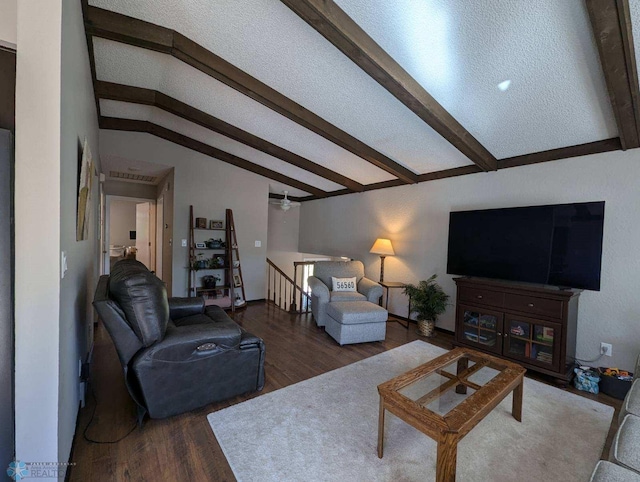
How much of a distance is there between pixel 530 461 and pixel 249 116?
3.94m

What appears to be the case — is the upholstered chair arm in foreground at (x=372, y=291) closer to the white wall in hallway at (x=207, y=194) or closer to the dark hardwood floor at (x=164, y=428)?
the dark hardwood floor at (x=164, y=428)

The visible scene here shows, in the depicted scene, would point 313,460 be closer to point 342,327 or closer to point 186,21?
point 342,327

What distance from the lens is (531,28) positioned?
1712mm

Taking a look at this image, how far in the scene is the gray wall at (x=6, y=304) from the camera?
115cm

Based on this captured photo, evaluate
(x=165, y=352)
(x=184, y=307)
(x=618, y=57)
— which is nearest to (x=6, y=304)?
(x=165, y=352)

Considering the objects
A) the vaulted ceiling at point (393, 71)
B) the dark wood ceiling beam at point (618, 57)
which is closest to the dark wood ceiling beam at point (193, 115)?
the vaulted ceiling at point (393, 71)

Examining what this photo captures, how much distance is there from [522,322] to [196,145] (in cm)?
509

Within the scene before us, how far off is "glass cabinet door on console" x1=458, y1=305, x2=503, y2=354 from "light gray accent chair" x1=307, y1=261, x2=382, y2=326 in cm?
117

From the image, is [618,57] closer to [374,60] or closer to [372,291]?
[374,60]

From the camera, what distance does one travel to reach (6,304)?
1.17 m

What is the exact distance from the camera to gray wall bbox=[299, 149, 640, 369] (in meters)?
2.56

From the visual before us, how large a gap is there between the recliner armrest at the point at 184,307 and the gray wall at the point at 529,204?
3.04m

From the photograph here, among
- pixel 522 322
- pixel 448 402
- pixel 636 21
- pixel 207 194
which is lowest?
pixel 448 402

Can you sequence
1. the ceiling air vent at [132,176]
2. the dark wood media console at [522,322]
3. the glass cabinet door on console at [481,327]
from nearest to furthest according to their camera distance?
the dark wood media console at [522,322] → the glass cabinet door on console at [481,327] → the ceiling air vent at [132,176]
